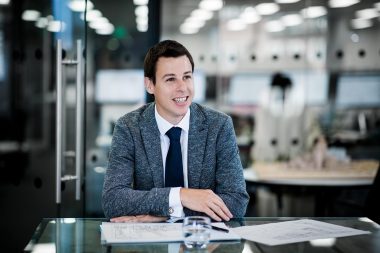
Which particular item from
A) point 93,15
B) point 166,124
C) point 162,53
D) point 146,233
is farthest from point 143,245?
point 93,15

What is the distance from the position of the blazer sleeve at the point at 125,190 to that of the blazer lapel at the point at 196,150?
0.67ft

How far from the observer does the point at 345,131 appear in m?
5.52

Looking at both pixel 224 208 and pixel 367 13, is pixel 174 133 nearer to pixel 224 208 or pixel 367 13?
pixel 224 208

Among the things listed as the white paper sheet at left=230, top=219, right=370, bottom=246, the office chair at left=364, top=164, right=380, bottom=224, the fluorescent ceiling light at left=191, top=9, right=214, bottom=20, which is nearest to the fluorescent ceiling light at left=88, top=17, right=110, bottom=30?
the fluorescent ceiling light at left=191, top=9, right=214, bottom=20

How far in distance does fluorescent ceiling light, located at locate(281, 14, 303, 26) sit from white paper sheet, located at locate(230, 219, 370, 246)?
3.35 m

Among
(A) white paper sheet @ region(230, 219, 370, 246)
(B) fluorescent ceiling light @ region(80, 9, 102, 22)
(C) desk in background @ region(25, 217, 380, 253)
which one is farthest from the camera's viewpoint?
(B) fluorescent ceiling light @ region(80, 9, 102, 22)

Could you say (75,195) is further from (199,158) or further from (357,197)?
(357,197)

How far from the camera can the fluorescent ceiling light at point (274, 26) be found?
5.45 meters

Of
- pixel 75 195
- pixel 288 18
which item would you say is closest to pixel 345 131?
pixel 288 18

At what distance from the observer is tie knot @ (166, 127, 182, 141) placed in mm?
2812

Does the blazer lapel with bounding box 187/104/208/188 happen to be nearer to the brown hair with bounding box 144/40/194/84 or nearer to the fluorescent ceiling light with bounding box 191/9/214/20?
the brown hair with bounding box 144/40/194/84

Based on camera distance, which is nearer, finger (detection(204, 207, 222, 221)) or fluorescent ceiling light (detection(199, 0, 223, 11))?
finger (detection(204, 207, 222, 221))

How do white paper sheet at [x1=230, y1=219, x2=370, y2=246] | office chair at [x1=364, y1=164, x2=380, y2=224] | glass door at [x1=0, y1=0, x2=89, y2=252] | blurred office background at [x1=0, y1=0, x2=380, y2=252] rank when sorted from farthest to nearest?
blurred office background at [x1=0, y1=0, x2=380, y2=252], glass door at [x1=0, y1=0, x2=89, y2=252], office chair at [x1=364, y1=164, x2=380, y2=224], white paper sheet at [x1=230, y1=219, x2=370, y2=246]

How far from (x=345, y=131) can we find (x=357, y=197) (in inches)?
27.3
